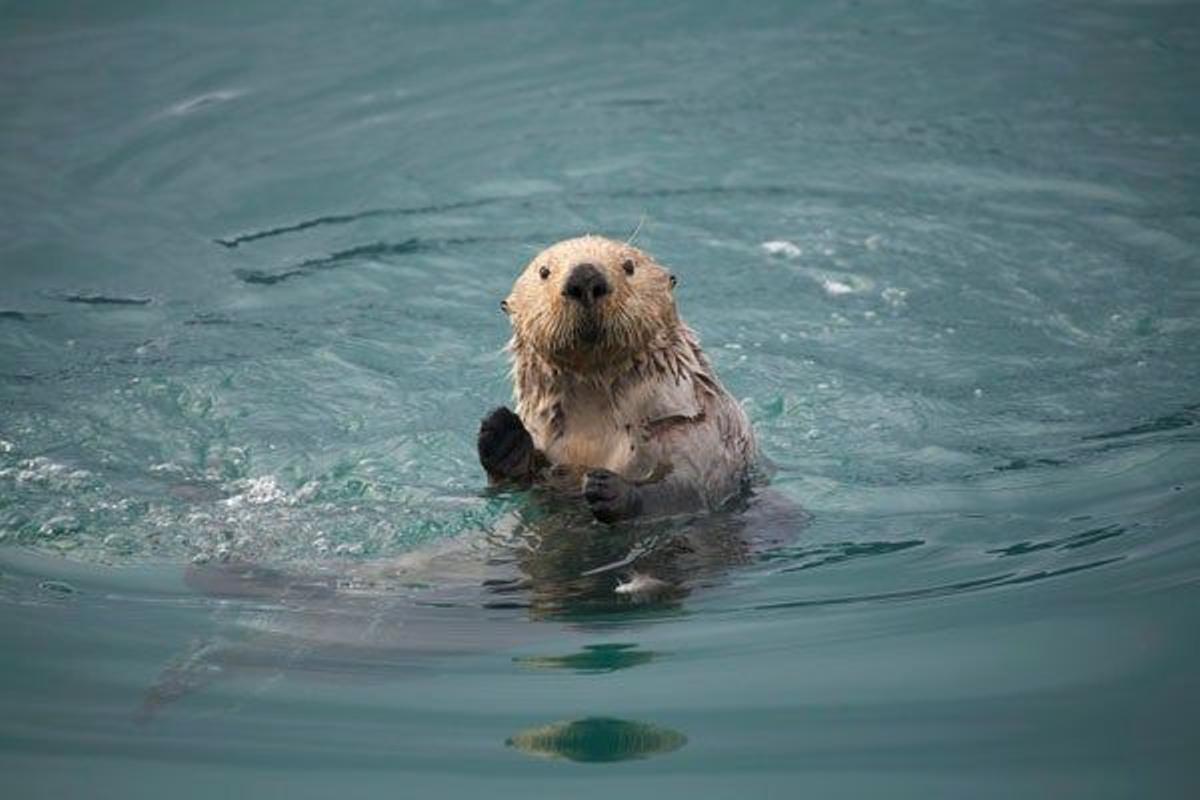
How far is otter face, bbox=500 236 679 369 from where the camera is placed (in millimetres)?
6234

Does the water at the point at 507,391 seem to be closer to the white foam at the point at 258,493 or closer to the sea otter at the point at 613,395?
the white foam at the point at 258,493

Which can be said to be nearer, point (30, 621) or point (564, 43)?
point (30, 621)

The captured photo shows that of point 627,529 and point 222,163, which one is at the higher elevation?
point 222,163

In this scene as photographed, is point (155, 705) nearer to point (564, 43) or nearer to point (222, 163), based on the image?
point (222, 163)

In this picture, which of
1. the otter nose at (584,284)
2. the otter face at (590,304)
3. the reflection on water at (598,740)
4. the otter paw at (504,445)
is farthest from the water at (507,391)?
the otter nose at (584,284)

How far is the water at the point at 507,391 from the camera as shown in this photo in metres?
5.19

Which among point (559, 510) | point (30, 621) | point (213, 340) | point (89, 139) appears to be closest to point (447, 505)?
point (559, 510)

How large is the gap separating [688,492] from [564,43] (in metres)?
6.68

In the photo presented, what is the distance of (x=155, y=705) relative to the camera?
5328 millimetres

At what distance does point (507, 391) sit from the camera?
8.59m

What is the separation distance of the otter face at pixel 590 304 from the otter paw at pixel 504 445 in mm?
296

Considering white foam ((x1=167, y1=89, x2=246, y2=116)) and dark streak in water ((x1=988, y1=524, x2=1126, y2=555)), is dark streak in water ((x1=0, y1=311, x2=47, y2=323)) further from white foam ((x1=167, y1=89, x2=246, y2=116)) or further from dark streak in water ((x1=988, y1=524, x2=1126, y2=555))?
dark streak in water ((x1=988, y1=524, x2=1126, y2=555))

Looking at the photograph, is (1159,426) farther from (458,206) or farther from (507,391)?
(458,206)

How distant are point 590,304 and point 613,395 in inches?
19.2
